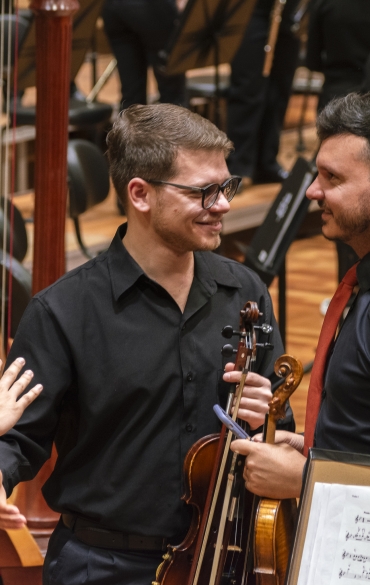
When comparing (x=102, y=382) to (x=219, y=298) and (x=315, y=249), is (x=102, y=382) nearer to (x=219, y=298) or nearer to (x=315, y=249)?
(x=219, y=298)

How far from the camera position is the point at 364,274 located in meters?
1.77

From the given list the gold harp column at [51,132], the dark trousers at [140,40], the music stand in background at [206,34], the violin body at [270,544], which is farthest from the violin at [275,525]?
the dark trousers at [140,40]

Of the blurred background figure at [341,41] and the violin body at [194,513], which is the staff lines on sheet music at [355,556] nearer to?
the violin body at [194,513]

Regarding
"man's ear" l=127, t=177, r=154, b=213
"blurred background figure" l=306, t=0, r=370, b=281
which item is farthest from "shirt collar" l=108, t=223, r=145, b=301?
"blurred background figure" l=306, t=0, r=370, b=281

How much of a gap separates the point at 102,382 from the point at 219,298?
342 millimetres

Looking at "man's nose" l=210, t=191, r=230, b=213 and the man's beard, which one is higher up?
the man's beard

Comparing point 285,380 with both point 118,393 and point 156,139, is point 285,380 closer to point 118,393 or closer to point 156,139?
point 118,393

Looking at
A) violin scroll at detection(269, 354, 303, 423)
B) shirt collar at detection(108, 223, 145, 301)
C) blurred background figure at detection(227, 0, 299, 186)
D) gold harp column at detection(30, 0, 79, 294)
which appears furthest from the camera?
blurred background figure at detection(227, 0, 299, 186)

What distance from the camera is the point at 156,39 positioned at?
5.67 m

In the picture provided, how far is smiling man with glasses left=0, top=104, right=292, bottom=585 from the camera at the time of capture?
1.97 m

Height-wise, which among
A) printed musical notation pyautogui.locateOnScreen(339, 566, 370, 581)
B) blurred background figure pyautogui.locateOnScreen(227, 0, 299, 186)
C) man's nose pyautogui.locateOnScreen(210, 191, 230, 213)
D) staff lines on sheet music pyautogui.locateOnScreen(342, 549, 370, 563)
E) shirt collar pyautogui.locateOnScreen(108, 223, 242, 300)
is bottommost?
blurred background figure pyautogui.locateOnScreen(227, 0, 299, 186)

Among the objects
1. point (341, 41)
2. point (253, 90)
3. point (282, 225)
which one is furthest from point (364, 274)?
point (253, 90)

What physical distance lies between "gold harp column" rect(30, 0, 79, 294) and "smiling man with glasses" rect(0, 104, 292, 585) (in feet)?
2.21

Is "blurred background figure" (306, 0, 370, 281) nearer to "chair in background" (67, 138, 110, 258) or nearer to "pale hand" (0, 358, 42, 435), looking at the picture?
"chair in background" (67, 138, 110, 258)
